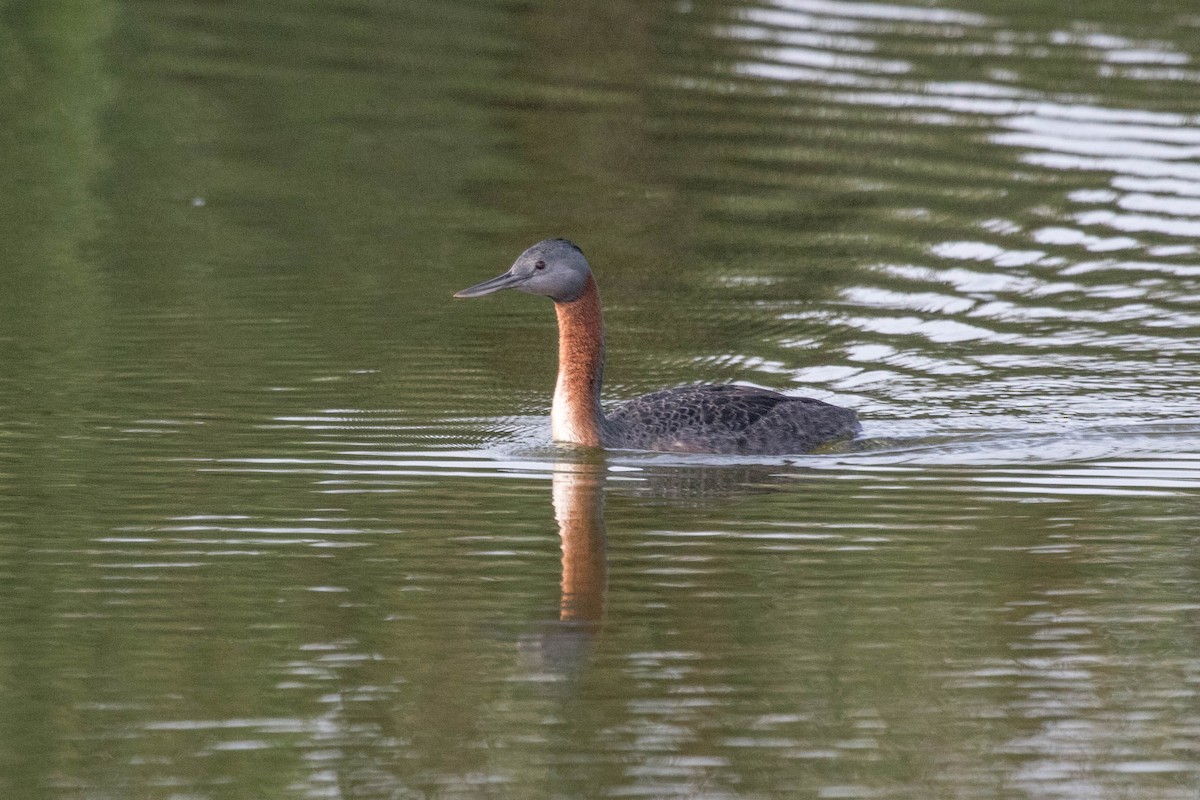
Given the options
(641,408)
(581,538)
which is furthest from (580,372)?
(581,538)

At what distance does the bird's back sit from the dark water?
223mm

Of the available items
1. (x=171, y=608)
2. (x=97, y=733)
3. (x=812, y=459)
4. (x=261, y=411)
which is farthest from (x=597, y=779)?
(x=261, y=411)

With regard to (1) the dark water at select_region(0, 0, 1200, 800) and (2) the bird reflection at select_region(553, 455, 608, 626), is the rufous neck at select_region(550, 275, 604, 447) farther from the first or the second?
(2) the bird reflection at select_region(553, 455, 608, 626)

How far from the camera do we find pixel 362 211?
61.4 ft

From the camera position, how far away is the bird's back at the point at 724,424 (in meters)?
12.0

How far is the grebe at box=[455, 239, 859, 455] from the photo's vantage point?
1198cm

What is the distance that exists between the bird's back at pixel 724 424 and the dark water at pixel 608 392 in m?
0.22

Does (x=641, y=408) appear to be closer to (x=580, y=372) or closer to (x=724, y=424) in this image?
(x=580, y=372)

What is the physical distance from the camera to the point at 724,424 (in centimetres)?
1198

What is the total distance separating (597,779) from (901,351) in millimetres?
8094

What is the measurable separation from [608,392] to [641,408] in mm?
Answer: 1607

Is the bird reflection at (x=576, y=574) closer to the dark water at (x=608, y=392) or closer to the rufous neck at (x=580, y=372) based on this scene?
the dark water at (x=608, y=392)

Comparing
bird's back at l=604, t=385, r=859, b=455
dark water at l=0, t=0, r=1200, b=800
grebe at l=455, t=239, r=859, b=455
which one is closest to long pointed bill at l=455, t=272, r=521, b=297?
grebe at l=455, t=239, r=859, b=455

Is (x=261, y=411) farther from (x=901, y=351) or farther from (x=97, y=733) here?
(x=97, y=733)
